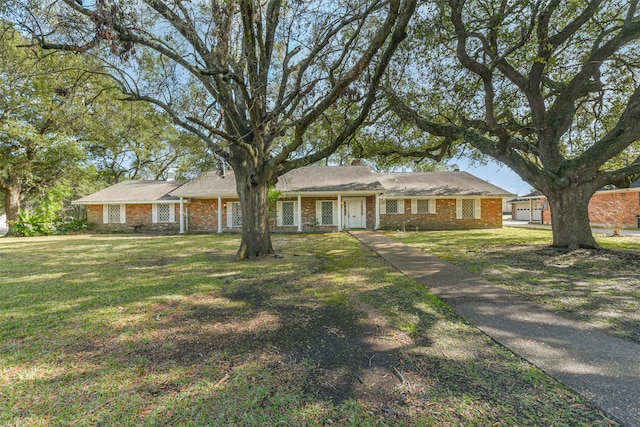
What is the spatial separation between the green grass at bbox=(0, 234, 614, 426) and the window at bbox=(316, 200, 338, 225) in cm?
1309

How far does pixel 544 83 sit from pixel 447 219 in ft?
33.9

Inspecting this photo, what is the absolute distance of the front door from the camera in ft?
59.6

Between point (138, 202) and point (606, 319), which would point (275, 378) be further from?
point (138, 202)

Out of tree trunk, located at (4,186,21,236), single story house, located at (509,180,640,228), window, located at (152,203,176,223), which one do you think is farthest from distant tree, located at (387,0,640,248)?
tree trunk, located at (4,186,21,236)

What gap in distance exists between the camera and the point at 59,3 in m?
5.95

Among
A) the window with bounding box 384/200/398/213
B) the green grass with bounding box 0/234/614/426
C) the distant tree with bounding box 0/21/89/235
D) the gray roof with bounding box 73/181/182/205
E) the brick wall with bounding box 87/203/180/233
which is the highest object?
the distant tree with bounding box 0/21/89/235

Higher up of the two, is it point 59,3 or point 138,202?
point 59,3

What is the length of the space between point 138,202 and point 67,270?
1288cm

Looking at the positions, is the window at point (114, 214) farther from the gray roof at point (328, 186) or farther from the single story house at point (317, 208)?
the gray roof at point (328, 186)

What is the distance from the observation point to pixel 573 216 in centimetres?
845

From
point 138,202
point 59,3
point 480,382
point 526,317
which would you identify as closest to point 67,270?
point 59,3

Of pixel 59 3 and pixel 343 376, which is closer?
pixel 343 376

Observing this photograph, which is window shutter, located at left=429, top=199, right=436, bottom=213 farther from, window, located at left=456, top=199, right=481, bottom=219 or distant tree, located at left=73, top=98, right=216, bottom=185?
distant tree, located at left=73, top=98, right=216, bottom=185

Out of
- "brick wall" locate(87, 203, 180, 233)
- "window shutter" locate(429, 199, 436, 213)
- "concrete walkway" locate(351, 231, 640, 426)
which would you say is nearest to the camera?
"concrete walkway" locate(351, 231, 640, 426)
